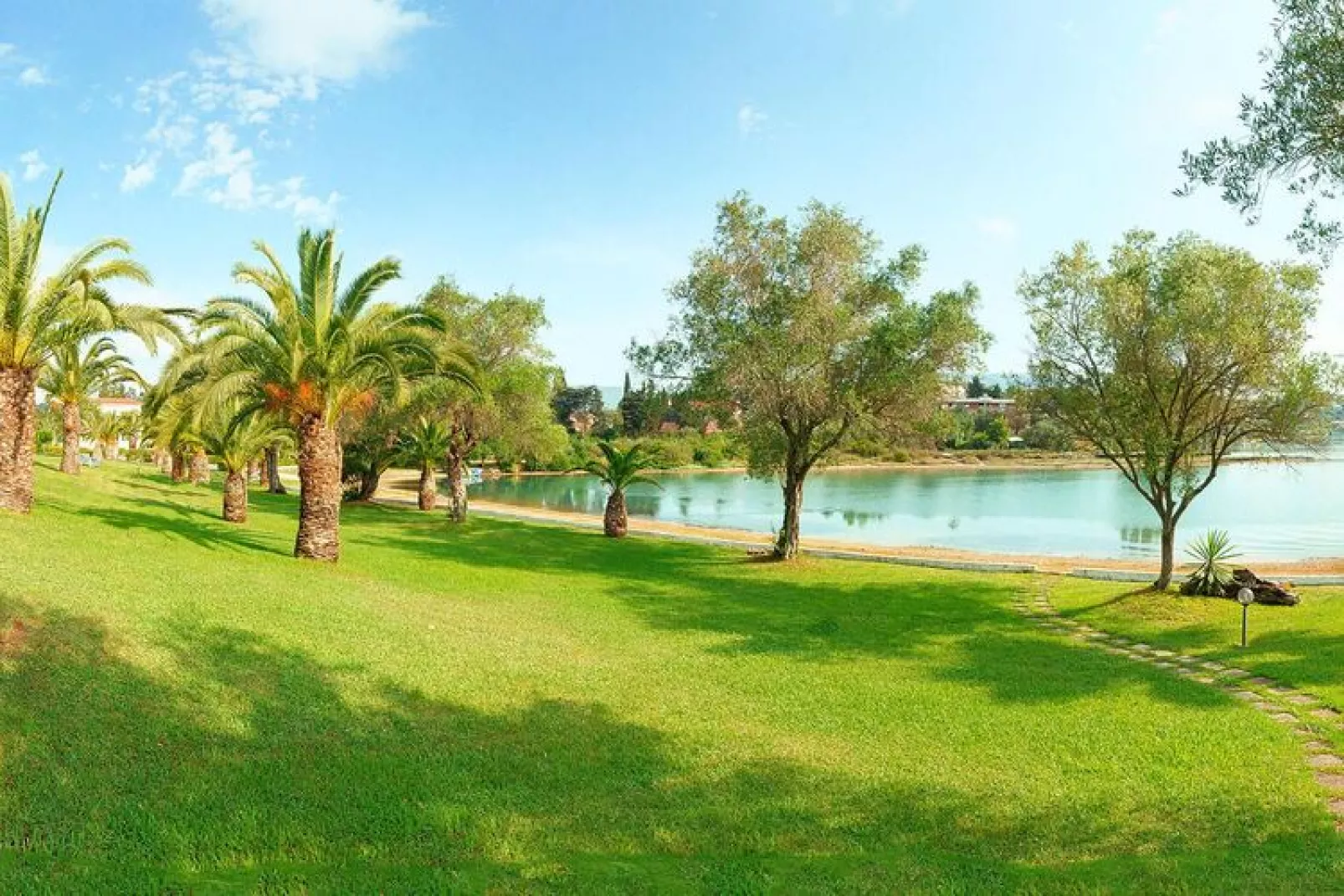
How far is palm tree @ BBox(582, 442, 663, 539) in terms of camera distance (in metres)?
28.9

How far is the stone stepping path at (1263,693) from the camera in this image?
7832 millimetres

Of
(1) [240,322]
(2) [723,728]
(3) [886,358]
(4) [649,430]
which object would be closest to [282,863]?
(2) [723,728]

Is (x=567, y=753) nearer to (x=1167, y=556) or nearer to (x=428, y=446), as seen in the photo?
Answer: (x=1167, y=556)

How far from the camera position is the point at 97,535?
14289 millimetres

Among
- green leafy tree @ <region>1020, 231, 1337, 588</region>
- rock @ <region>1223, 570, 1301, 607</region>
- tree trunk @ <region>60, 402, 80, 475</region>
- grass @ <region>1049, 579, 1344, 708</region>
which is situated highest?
green leafy tree @ <region>1020, 231, 1337, 588</region>

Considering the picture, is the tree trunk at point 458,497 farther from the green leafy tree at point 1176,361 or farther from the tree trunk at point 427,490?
the green leafy tree at point 1176,361

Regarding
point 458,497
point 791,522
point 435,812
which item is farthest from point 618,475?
point 435,812

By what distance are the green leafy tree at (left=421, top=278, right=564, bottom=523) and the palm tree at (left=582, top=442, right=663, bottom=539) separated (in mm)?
3674

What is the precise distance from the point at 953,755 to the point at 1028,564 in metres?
17.0

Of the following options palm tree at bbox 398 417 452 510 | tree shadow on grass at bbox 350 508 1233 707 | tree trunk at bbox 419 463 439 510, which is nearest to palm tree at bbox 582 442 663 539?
tree shadow on grass at bbox 350 508 1233 707

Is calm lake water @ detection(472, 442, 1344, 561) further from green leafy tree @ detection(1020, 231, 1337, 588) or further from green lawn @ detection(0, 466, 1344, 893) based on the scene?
green lawn @ detection(0, 466, 1344, 893)

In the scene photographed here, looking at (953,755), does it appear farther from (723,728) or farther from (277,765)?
(277,765)

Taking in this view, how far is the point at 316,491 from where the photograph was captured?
16.4 m

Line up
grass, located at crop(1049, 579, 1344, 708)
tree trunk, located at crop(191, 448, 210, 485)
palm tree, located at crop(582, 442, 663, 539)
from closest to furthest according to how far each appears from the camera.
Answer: grass, located at crop(1049, 579, 1344, 708) → palm tree, located at crop(582, 442, 663, 539) → tree trunk, located at crop(191, 448, 210, 485)
